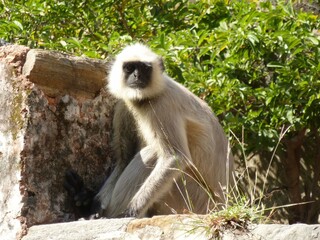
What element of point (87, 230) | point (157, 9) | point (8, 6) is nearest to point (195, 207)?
point (87, 230)

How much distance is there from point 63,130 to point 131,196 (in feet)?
1.90

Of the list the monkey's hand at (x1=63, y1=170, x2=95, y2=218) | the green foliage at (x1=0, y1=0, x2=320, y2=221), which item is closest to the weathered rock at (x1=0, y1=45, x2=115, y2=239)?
the monkey's hand at (x1=63, y1=170, x2=95, y2=218)

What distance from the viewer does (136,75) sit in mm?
5660

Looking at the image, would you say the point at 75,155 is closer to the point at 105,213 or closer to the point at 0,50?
the point at 105,213

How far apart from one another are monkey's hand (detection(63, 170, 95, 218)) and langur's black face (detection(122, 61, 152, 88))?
84cm

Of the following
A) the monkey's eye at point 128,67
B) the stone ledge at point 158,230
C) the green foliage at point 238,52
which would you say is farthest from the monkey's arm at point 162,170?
Result: the green foliage at point 238,52

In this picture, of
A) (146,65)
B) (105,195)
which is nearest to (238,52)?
(146,65)

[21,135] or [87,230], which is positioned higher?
[21,135]

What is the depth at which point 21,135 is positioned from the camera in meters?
4.71

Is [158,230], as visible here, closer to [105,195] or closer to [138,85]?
[105,195]

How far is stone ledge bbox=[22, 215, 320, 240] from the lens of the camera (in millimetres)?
3580

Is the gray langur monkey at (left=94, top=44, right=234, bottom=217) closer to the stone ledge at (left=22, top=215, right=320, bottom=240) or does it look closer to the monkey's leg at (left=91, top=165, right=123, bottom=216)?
the monkey's leg at (left=91, top=165, right=123, bottom=216)

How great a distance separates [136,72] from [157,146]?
58cm

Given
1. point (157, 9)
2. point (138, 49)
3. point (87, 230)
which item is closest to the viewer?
point (87, 230)
